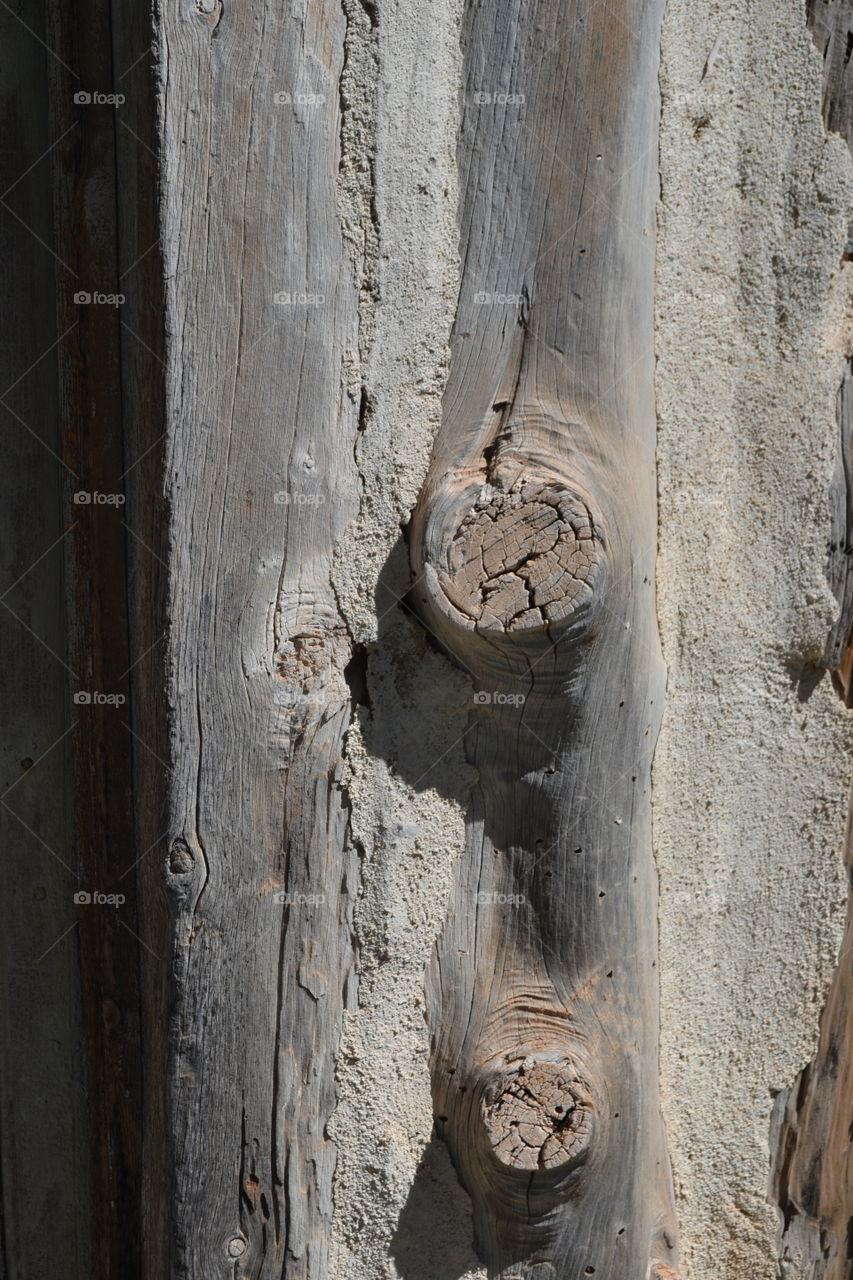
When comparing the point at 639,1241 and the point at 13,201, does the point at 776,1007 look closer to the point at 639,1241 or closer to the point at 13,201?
the point at 639,1241

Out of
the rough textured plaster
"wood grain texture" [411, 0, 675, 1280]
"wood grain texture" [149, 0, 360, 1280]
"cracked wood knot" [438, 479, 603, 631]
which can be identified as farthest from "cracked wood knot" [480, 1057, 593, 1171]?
"cracked wood knot" [438, 479, 603, 631]

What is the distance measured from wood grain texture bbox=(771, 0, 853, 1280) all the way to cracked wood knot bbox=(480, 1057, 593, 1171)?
41 cm

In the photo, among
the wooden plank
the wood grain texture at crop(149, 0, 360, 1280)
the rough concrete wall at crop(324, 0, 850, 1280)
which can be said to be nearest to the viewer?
the wood grain texture at crop(149, 0, 360, 1280)

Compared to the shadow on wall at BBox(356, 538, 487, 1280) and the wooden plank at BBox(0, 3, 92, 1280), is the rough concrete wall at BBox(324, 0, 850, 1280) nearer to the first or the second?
the shadow on wall at BBox(356, 538, 487, 1280)

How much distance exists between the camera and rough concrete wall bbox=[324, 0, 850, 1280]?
136cm

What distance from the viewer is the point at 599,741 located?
4.45 ft

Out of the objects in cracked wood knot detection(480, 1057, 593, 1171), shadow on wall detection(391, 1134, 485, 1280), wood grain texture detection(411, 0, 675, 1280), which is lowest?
shadow on wall detection(391, 1134, 485, 1280)

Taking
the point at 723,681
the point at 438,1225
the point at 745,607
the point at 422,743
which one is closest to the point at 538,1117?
the point at 438,1225

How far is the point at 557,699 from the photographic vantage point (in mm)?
1331

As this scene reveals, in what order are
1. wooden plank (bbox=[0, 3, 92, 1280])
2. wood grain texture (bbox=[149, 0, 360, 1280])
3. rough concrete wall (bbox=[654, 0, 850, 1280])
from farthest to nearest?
wooden plank (bbox=[0, 3, 92, 1280]) < rough concrete wall (bbox=[654, 0, 850, 1280]) < wood grain texture (bbox=[149, 0, 360, 1280])

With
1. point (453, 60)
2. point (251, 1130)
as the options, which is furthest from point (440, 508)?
point (251, 1130)

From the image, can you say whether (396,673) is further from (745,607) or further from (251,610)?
(745,607)

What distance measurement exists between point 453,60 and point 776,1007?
54.4 inches

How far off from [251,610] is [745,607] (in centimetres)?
72
